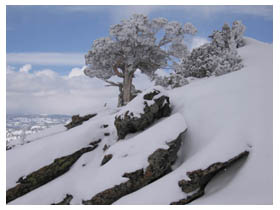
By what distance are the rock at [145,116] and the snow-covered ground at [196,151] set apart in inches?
38.8

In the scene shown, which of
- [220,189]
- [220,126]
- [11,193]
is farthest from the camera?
[11,193]

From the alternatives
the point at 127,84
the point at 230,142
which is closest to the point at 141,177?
the point at 230,142

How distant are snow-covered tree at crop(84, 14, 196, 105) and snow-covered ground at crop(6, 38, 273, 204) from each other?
27.9 feet

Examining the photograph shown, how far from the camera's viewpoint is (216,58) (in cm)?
2083

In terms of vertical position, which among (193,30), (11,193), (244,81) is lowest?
(11,193)

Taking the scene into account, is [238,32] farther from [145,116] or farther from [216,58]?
[145,116]

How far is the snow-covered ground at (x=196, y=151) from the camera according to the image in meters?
7.39

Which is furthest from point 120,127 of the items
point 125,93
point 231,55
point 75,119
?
point 231,55

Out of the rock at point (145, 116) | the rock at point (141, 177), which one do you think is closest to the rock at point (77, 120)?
the rock at point (145, 116)

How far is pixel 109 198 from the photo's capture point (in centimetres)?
824

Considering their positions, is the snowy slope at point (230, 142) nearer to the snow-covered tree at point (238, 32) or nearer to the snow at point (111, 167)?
the snow at point (111, 167)

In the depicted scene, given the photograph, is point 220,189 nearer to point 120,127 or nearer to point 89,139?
point 120,127

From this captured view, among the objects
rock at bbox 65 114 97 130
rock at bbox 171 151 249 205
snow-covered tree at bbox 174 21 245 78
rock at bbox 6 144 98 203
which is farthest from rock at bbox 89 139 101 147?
snow-covered tree at bbox 174 21 245 78

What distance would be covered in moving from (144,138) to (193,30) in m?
16.5
